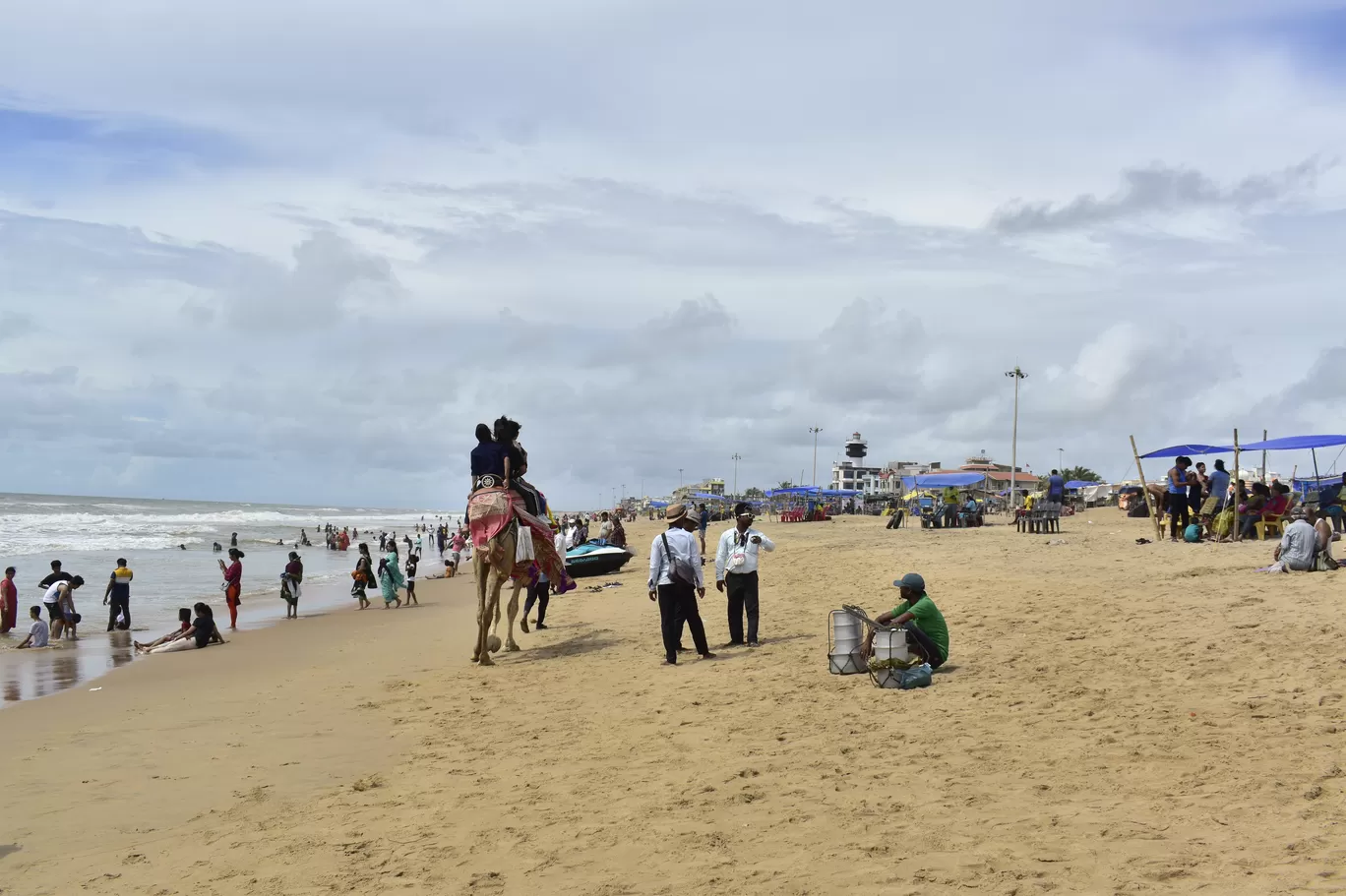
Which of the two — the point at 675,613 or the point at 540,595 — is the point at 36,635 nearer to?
the point at 540,595

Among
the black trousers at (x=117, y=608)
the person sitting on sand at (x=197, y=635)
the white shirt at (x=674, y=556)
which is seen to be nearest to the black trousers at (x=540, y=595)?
the white shirt at (x=674, y=556)

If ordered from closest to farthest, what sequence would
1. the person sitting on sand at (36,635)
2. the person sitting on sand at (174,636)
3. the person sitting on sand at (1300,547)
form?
1. the person sitting on sand at (1300,547)
2. the person sitting on sand at (174,636)
3. the person sitting on sand at (36,635)

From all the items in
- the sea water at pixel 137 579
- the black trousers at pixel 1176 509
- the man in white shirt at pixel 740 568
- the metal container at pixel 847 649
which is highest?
the black trousers at pixel 1176 509

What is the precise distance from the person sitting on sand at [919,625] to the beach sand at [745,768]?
285 mm


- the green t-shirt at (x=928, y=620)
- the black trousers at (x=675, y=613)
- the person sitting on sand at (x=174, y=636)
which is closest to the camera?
the green t-shirt at (x=928, y=620)

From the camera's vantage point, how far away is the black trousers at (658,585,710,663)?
10.7m

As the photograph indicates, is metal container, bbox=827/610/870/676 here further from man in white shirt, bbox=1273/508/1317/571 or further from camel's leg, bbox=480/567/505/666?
man in white shirt, bbox=1273/508/1317/571

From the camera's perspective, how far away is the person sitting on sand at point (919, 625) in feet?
30.3

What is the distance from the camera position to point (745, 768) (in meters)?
6.61

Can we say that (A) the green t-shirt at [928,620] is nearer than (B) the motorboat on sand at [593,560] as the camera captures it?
Yes

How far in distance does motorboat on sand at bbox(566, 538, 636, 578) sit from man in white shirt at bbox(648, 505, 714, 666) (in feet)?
46.4

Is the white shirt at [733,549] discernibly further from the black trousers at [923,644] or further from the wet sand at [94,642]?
the wet sand at [94,642]

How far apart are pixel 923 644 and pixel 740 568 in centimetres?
266

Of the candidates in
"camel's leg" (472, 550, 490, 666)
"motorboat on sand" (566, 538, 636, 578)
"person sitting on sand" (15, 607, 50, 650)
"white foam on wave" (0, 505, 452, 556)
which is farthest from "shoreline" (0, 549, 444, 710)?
"white foam on wave" (0, 505, 452, 556)
